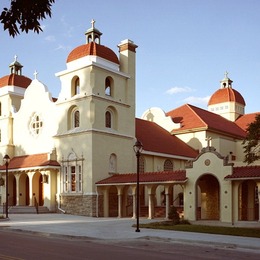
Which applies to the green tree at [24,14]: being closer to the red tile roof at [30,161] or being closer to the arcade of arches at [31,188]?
the red tile roof at [30,161]

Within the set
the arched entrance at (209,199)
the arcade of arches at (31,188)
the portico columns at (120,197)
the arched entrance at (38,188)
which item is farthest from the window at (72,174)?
the arched entrance at (209,199)

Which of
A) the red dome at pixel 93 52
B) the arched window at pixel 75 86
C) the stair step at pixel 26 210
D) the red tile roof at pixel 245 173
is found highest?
the red dome at pixel 93 52

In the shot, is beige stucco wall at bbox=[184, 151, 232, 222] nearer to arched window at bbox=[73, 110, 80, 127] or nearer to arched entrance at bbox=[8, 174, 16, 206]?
arched window at bbox=[73, 110, 80, 127]

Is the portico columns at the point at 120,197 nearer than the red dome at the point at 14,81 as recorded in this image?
Yes

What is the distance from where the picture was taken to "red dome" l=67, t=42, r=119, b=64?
116 ft

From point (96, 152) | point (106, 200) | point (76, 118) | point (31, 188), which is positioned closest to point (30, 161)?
point (31, 188)

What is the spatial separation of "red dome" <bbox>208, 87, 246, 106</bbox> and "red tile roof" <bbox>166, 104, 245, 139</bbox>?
6.31 m

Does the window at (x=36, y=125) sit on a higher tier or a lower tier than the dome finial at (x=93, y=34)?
lower

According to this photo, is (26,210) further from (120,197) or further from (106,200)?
(120,197)

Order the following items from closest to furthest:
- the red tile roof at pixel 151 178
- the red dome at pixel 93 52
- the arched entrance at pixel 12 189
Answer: the red tile roof at pixel 151 178, the red dome at pixel 93 52, the arched entrance at pixel 12 189

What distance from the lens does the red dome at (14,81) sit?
44.0 m

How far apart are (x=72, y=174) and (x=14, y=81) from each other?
1348 cm

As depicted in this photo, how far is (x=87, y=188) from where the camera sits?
3416 cm

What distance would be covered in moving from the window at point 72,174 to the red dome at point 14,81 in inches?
474
